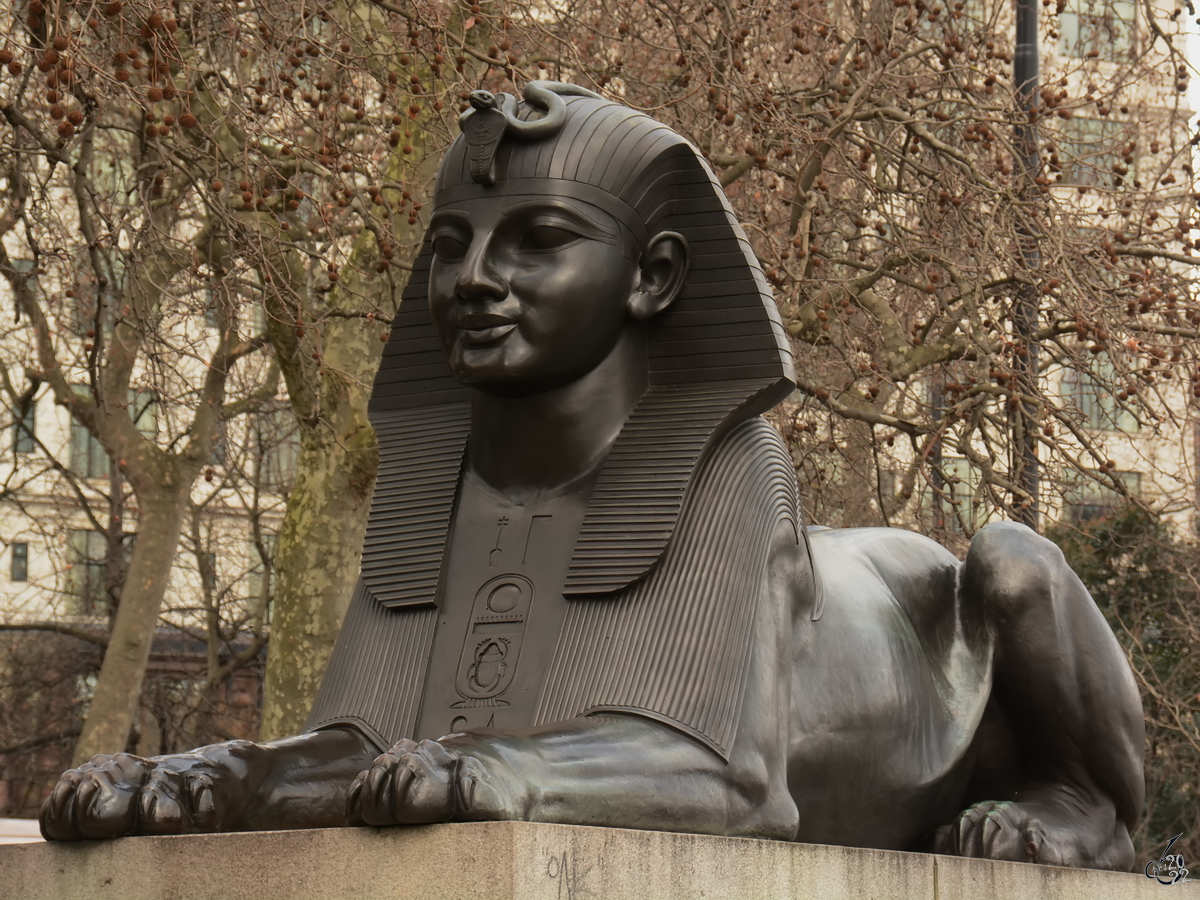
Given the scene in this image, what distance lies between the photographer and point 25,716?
72.8ft

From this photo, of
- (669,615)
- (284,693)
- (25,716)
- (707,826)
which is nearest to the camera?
(707,826)

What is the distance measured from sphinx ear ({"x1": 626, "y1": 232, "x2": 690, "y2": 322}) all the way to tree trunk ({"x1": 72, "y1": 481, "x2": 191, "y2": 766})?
36.5 feet

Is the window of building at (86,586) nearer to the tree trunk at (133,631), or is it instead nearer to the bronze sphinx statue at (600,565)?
the tree trunk at (133,631)

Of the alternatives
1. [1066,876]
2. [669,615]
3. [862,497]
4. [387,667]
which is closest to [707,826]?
[669,615]

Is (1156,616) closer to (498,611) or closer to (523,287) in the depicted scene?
(498,611)

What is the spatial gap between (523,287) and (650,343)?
0.46 meters

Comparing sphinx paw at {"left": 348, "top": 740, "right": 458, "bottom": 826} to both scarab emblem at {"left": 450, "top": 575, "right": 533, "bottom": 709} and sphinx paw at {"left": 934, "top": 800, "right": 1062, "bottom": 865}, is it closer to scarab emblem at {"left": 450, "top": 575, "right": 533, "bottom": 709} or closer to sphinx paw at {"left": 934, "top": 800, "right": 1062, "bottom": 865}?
scarab emblem at {"left": 450, "top": 575, "right": 533, "bottom": 709}

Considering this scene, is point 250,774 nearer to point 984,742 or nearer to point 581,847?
point 581,847

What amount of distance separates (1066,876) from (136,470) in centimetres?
1147

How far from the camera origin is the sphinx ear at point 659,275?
464cm

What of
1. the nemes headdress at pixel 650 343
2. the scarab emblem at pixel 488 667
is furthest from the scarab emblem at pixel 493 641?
the nemes headdress at pixel 650 343

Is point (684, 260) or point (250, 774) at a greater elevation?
point (684, 260)

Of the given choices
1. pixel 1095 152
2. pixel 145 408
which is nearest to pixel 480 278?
pixel 1095 152

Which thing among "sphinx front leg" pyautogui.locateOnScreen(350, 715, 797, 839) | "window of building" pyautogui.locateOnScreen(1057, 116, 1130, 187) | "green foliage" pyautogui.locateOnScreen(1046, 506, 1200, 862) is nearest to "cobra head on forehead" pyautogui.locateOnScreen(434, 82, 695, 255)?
"sphinx front leg" pyautogui.locateOnScreen(350, 715, 797, 839)
